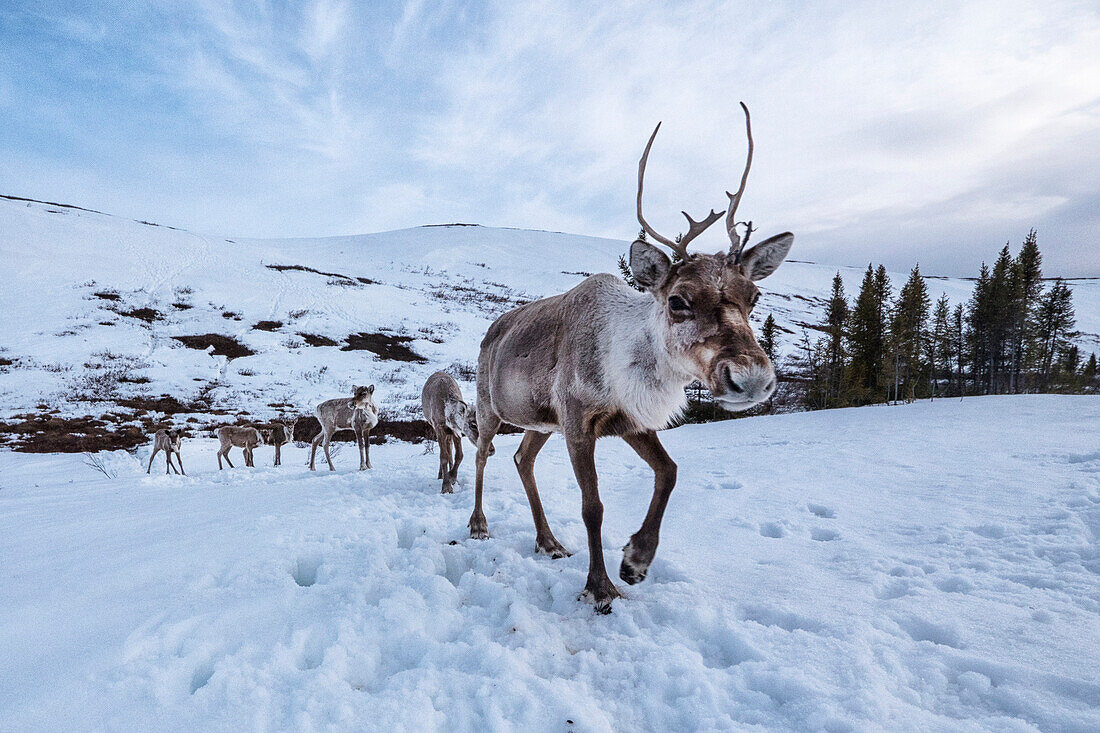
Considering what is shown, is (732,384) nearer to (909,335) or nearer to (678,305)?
(678,305)

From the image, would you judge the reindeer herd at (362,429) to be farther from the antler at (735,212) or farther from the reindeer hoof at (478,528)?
the antler at (735,212)

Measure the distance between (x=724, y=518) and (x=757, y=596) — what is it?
1893 mm

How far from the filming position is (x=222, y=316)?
119ft

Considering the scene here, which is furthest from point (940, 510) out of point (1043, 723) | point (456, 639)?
point (456, 639)

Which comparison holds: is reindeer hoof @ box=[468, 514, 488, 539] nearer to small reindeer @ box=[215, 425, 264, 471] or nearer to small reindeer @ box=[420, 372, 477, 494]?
small reindeer @ box=[420, 372, 477, 494]

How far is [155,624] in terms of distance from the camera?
8.66 feet

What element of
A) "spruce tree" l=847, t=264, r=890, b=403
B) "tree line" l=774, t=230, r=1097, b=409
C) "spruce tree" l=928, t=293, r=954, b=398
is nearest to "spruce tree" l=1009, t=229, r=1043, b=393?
"tree line" l=774, t=230, r=1097, b=409

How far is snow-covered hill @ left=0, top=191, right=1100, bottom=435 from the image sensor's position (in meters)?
23.9

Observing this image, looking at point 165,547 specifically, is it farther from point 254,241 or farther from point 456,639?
point 254,241

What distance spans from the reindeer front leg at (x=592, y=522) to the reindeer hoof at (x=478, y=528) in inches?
62.3

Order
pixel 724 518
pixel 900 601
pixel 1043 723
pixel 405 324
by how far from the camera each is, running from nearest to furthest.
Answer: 1. pixel 1043 723
2. pixel 900 601
3. pixel 724 518
4. pixel 405 324

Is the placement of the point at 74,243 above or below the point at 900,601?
above

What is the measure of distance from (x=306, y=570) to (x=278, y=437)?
39.7ft

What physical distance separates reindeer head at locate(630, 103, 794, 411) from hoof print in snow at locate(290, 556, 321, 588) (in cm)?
317
